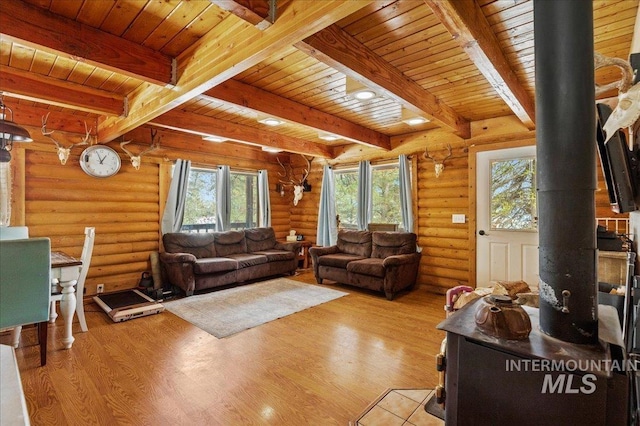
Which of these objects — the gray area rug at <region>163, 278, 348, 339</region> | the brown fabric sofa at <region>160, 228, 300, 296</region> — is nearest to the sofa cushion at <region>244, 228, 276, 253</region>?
A: the brown fabric sofa at <region>160, 228, 300, 296</region>

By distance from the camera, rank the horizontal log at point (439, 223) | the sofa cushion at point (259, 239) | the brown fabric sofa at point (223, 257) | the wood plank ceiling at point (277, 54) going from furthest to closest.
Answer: the sofa cushion at point (259, 239) → the horizontal log at point (439, 223) → the brown fabric sofa at point (223, 257) → the wood plank ceiling at point (277, 54)

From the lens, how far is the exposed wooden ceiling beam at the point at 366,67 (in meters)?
1.93

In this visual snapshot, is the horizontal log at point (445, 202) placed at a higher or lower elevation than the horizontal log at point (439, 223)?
higher

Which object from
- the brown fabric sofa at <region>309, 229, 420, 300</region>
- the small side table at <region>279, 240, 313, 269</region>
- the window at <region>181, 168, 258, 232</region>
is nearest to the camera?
the brown fabric sofa at <region>309, 229, 420, 300</region>

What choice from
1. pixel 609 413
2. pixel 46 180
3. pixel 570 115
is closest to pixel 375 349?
pixel 609 413

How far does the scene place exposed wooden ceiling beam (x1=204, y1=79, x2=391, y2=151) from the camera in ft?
9.45

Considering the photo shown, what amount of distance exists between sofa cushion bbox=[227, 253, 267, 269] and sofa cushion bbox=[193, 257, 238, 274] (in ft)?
0.38

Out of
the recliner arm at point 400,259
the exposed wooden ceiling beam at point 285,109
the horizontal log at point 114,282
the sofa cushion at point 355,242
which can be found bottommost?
the horizontal log at point 114,282

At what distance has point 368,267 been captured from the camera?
4.43 m

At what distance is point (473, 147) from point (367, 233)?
2071 millimetres

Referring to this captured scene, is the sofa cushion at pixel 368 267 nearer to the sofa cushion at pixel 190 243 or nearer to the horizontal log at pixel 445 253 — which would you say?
the horizontal log at pixel 445 253

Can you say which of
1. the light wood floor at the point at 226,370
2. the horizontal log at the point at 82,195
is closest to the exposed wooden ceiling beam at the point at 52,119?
the horizontal log at the point at 82,195

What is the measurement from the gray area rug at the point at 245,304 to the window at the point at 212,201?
1479 mm

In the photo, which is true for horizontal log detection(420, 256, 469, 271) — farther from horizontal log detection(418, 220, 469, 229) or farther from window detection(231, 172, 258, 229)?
window detection(231, 172, 258, 229)
